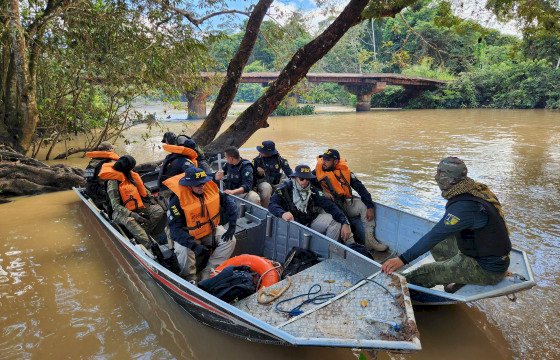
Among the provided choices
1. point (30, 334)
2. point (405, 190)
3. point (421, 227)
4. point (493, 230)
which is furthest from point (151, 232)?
point (405, 190)

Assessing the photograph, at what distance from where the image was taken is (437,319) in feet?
13.5

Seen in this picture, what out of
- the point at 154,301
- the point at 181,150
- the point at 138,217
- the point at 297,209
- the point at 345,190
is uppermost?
the point at 181,150

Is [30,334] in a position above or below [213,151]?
below

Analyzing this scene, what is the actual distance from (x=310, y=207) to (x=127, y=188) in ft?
8.56

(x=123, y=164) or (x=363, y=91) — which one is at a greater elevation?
(x=363, y=91)

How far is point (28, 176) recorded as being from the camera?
30.2ft

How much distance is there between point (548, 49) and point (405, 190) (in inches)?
1047

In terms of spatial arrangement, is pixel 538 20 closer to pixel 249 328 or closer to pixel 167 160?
pixel 167 160

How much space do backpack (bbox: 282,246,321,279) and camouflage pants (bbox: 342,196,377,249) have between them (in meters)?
1.35

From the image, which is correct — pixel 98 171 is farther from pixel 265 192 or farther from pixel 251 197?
pixel 265 192

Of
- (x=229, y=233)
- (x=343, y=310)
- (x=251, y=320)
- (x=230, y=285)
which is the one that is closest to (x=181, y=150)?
(x=229, y=233)

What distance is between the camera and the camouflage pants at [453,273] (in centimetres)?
345

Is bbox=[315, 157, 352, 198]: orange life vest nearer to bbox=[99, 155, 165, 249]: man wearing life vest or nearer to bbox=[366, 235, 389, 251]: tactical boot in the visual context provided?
bbox=[366, 235, 389, 251]: tactical boot

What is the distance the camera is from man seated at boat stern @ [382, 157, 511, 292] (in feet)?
10.6
